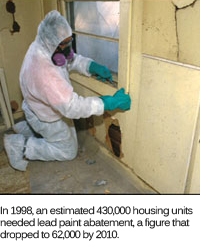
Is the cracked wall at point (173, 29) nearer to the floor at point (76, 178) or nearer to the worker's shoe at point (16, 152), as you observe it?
the floor at point (76, 178)

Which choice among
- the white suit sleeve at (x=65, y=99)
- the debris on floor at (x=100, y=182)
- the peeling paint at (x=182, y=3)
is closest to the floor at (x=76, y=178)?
the debris on floor at (x=100, y=182)

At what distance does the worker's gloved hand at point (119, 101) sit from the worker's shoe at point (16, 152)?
0.83m

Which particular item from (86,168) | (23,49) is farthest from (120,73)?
(23,49)

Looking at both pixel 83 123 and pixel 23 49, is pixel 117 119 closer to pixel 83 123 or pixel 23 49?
pixel 83 123

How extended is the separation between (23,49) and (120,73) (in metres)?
1.30

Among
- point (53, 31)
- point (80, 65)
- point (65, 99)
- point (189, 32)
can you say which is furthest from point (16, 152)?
point (189, 32)

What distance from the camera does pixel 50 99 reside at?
1669 mm

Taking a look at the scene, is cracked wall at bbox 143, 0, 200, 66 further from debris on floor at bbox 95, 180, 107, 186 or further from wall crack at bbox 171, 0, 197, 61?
debris on floor at bbox 95, 180, 107, 186

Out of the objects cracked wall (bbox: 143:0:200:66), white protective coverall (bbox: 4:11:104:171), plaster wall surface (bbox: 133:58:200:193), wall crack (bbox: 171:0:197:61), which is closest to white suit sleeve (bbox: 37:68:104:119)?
white protective coverall (bbox: 4:11:104:171)

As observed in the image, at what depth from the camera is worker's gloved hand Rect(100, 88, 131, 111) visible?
1607 millimetres

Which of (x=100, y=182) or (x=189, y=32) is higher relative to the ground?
(x=189, y=32)

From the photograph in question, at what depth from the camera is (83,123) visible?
2.43 meters

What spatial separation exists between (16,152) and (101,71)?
0.95 metres

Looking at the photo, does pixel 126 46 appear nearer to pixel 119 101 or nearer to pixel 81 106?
pixel 119 101
